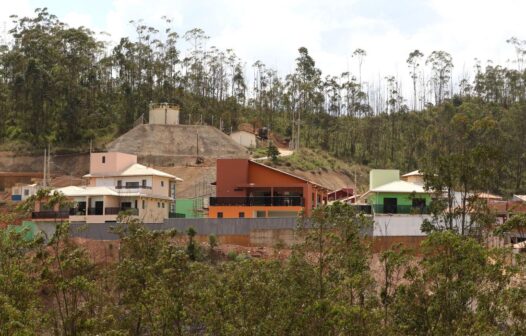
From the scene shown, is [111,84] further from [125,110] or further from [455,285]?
[455,285]

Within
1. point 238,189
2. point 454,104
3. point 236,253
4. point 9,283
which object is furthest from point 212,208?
point 454,104

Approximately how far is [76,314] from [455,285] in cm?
1036

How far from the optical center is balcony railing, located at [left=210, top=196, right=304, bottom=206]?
177ft

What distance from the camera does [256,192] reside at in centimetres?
5566

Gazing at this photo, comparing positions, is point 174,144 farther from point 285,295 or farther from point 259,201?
point 285,295

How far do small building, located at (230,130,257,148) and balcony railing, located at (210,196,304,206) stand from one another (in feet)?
101

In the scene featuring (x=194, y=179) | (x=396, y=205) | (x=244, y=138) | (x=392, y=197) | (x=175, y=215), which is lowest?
(x=175, y=215)

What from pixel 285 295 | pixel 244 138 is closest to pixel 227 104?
pixel 244 138

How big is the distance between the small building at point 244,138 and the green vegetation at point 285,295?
57.6 meters

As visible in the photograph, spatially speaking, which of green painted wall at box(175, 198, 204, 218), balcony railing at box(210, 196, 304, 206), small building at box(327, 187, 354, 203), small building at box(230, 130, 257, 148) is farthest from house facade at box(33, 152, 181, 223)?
small building at box(230, 130, 257, 148)

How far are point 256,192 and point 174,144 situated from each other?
24.4m

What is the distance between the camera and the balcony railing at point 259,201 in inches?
2130

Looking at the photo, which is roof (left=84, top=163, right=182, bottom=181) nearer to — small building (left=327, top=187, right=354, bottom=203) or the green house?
the green house

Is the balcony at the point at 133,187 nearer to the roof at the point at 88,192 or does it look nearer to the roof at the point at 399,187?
the roof at the point at 88,192
